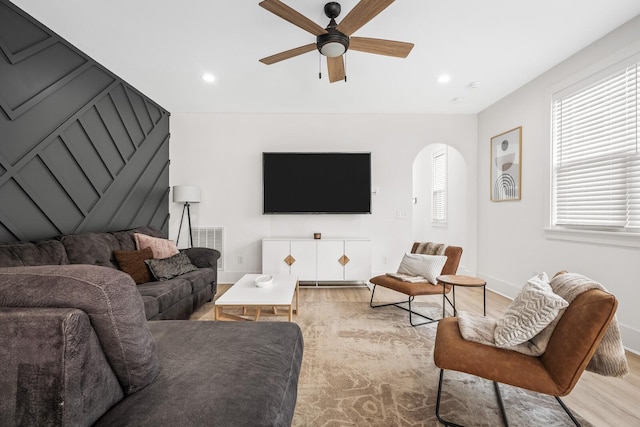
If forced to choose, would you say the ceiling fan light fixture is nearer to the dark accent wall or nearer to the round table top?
the round table top

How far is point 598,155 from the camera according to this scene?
262cm

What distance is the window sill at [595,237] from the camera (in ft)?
7.61

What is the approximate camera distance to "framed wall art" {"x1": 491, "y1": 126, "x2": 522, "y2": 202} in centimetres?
356

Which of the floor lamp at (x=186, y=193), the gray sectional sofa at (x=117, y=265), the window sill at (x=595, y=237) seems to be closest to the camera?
the gray sectional sofa at (x=117, y=265)

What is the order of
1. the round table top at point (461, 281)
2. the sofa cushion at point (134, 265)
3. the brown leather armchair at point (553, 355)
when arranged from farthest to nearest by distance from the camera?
the sofa cushion at point (134, 265) → the round table top at point (461, 281) → the brown leather armchair at point (553, 355)

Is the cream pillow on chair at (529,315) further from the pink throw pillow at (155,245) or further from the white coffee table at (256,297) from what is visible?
the pink throw pillow at (155,245)

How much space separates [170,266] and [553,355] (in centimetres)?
304

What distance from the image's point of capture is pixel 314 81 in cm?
337

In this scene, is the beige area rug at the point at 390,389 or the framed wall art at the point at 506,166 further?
the framed wall art at the point at 506,166

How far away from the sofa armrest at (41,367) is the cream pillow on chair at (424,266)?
284 centimetres

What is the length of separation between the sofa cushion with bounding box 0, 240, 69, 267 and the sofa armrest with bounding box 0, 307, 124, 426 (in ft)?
5.24

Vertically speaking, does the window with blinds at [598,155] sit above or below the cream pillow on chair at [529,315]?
above

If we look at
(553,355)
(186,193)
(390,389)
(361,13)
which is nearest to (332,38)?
(361,13)

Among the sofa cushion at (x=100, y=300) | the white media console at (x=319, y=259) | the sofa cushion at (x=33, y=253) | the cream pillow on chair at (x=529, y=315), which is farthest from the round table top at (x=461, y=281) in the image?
the sofa cushion at (x=33, y=253)
